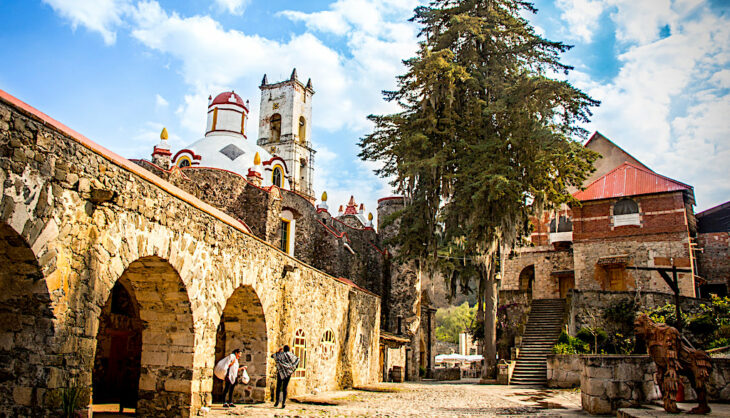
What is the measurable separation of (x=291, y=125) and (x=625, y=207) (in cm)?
3228

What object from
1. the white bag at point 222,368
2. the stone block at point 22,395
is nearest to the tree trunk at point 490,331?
the white bag at point 222,368

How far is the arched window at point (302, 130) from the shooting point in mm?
53188

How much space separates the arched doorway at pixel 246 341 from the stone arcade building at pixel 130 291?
0.03 m

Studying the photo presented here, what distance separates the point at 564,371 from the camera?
1744cm

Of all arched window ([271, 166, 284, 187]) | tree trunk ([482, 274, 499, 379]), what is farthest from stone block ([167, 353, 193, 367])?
arched window ([271, 166, 284, 187])

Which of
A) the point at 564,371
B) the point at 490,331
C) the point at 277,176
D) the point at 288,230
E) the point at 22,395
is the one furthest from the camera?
the point at 277,176

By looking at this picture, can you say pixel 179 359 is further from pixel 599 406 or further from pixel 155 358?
pixel 599 406

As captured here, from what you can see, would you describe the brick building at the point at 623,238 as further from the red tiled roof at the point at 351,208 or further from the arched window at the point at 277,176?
the red tiled roof at the point at 351,208

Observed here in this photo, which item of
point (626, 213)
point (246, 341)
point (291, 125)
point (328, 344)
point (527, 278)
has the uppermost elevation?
point (291, 125)

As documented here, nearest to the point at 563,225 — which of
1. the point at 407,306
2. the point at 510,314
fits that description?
the point at 510,314

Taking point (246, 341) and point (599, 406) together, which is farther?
point (246, 341)

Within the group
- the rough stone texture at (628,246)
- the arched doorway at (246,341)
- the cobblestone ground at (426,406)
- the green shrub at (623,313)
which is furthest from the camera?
the rough stone texture at (628,246)

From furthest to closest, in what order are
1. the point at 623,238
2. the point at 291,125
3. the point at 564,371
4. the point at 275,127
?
the point at 275,127 → the point at 291,125 → the point at 623,238 → the point at 564,371

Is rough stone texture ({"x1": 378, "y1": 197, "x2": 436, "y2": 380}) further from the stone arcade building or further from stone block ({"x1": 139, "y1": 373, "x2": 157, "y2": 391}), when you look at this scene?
stone block ({"x1": 139, "y1": 373, "x2": 157, "y2": 391})
